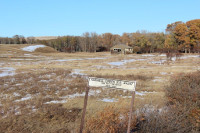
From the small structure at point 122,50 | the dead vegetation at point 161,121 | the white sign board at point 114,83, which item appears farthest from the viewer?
the small structure at point 122,50

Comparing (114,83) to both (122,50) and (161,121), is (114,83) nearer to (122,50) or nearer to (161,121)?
(161,121)

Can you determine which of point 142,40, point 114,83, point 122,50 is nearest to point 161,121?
point 114,83

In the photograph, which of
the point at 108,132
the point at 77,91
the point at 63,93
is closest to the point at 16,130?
the point at 108,132

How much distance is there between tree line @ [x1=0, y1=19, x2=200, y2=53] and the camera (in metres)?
61.9

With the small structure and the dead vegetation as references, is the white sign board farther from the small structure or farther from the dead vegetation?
the small structure

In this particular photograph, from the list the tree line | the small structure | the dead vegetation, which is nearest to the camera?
the dead vegetation

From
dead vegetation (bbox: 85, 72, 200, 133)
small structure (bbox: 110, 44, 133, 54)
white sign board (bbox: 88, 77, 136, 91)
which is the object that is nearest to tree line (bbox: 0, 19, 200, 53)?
small structure (bbox: 110, 44, 133, 54)

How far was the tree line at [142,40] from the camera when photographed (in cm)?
6191

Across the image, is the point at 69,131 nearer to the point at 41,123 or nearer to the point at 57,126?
the point at 57,126

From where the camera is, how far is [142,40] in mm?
78000

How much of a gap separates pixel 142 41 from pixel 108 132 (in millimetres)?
77830

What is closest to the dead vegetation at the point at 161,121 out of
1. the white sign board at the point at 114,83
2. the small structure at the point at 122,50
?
the white sign board at the point at 114,83

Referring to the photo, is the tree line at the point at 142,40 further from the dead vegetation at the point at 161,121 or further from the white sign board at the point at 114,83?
the white sign board at the point at 114,83

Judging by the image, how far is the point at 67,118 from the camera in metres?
5.66
